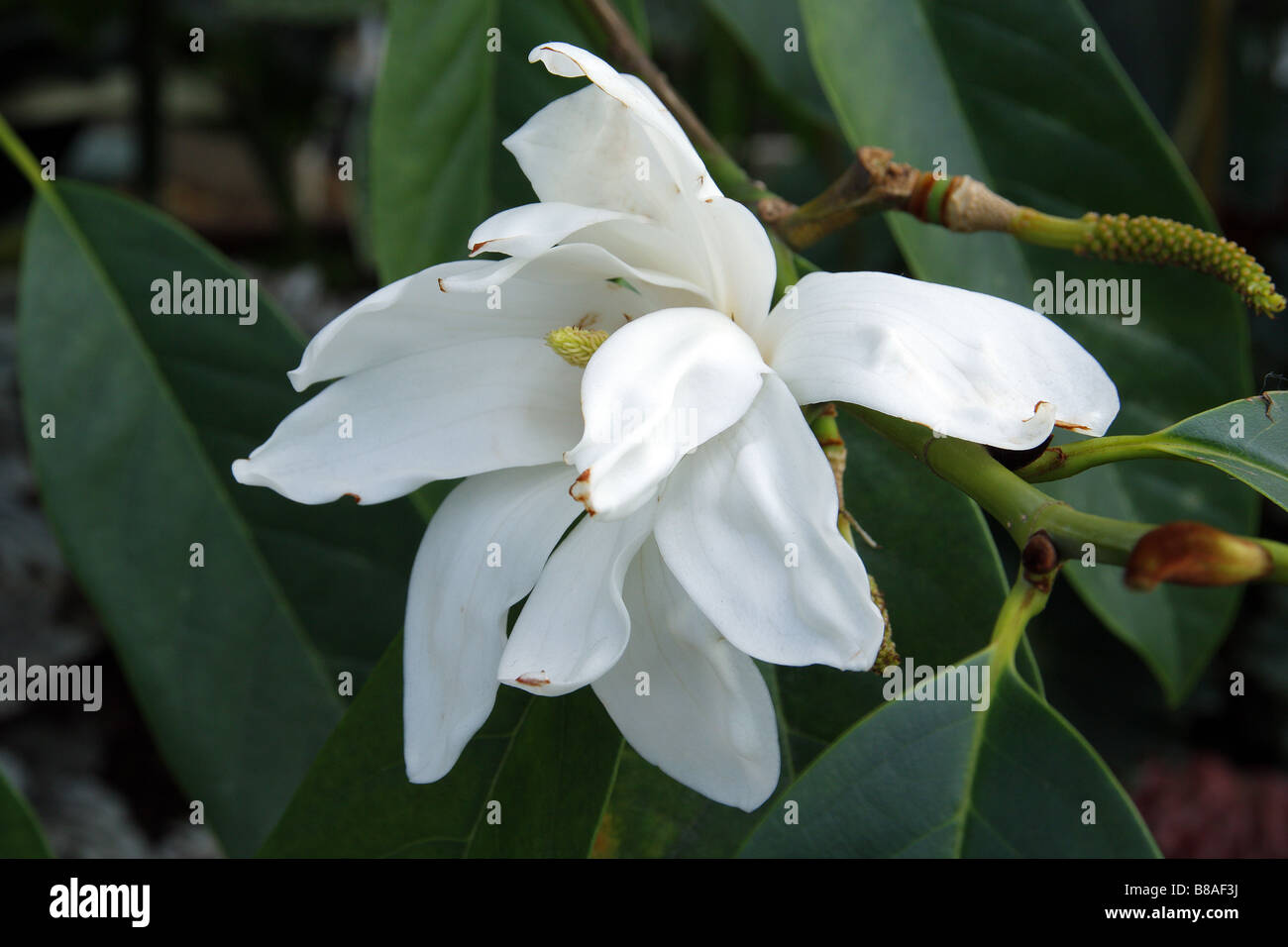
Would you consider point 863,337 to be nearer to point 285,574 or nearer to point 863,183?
point 863,183

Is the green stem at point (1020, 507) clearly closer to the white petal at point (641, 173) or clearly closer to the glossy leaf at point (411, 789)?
the white petal at point (641, 173)

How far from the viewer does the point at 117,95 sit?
2.18 m

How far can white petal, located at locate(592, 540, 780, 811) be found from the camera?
1.50 ft

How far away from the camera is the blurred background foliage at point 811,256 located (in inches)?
50.2

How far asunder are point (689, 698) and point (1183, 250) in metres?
0.28

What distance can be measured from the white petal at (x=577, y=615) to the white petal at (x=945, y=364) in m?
0.09

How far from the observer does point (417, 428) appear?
470 millimetres

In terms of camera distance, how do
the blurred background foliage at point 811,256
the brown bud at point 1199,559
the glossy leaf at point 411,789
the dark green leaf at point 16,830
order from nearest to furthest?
the brown bud at point 1199,559
the glossy leaf at point 411,789
the dark green leaf at point 16,830
the blurred background foliage at point 811,256

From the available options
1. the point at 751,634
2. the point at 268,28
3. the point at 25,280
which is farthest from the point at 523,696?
the point at 268,28

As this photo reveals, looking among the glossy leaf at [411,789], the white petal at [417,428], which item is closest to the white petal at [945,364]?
the white petal at [417,428]

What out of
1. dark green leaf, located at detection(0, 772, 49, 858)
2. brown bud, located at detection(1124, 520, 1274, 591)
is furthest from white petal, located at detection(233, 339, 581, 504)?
dark green leaf, located at detection(0, 772, 49, 858)

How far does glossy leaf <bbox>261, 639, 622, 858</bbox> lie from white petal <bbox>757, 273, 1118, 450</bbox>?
218 mm

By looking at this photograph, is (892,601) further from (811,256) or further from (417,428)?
(811,256)
